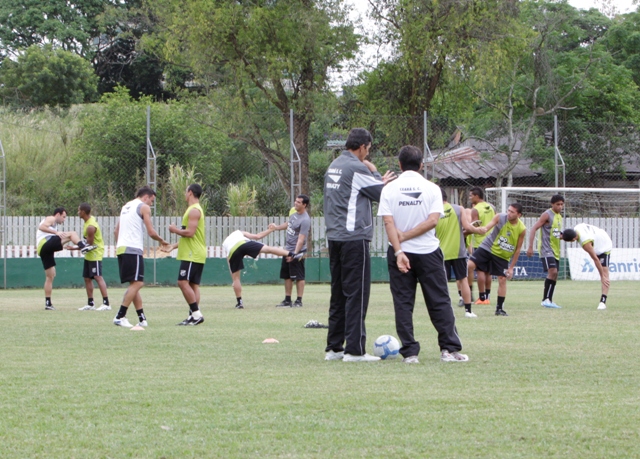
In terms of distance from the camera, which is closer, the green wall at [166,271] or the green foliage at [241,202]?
the green wall at [166,271]

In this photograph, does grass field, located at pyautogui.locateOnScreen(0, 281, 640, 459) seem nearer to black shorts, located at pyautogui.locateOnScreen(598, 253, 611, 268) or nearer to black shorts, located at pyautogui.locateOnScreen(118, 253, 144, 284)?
black shorts, located at pyautogui.locateOnScreen(118, 253, 144, 284)

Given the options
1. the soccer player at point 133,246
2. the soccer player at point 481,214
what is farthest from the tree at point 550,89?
the soccer player at point 133,246

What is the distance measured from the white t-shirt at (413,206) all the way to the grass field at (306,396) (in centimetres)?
104

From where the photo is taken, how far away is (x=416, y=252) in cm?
765

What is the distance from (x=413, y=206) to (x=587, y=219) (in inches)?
820

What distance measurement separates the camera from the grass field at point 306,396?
4.59 metres

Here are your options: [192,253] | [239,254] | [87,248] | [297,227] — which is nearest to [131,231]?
[192,253]

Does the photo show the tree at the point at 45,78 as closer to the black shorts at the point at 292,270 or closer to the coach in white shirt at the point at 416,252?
the black shorts at the point at 292,270

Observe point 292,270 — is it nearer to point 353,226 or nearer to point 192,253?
point 192,253

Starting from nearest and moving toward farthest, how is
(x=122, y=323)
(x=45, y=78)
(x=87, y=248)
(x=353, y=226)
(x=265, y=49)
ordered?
(x=353, y=226) < (x=122, y=323) < (x=87, y=248) < (x=265, y=49) < (x=45, y=78)

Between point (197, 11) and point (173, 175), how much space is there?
539cm

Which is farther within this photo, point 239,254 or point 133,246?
point 239,254

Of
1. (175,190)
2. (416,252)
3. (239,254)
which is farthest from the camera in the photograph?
Answer: (175,190)

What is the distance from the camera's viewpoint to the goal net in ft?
84.3
